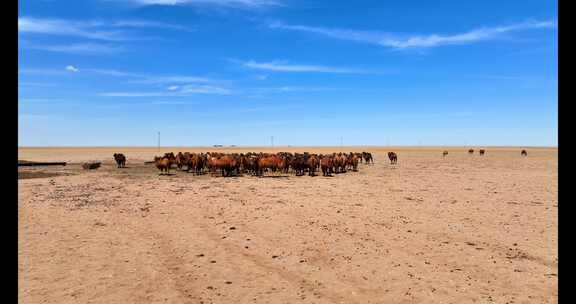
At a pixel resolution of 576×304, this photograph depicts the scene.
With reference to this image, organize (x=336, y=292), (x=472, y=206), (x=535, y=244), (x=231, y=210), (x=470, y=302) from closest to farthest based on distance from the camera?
(x=470, y=302)
(x=336, y=292)
(x=535, y=244)
(x=231, y=210)
(x=472, y=206)

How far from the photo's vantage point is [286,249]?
28.6ft

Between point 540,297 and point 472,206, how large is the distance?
831 centimetres

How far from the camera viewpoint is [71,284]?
6.61 m

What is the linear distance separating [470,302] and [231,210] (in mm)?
8554

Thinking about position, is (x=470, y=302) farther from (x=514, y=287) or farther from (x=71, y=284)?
(x=71, y=284)

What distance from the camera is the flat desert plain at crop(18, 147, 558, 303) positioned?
6320 millimetres

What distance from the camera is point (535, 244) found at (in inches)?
354

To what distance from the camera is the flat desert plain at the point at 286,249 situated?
6.32 meters
